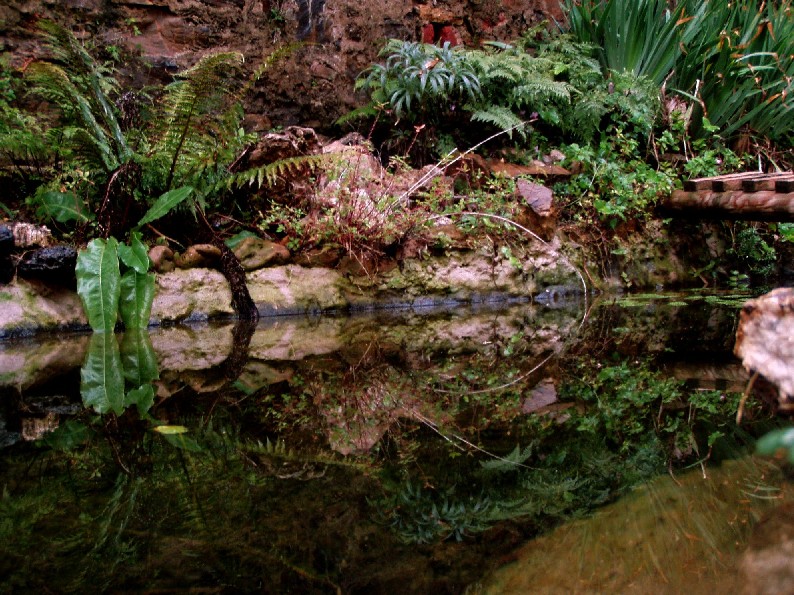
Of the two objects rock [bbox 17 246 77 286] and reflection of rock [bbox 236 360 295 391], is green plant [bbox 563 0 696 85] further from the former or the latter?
rock [bbox 17 246 77 286]

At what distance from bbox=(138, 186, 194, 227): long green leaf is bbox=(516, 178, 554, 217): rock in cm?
284

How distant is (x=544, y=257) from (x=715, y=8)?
3475mm

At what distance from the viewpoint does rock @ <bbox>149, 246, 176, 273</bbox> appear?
13.6 feet

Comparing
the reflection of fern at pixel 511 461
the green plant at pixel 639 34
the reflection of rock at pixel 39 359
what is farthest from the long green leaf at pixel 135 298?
the green plant at pixel 639 34

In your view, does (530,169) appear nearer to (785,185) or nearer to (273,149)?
(785,185)

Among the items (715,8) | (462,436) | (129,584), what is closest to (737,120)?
(715,8)

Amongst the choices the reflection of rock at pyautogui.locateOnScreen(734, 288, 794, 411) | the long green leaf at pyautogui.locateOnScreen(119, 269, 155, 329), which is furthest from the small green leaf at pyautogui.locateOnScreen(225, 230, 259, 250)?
the reflection of rock at pyautogui.locateOnScreen(734, 288, 794, 411)

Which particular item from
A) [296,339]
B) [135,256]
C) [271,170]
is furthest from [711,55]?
[135,256]

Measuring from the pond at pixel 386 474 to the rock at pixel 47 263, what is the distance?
4.49 feet

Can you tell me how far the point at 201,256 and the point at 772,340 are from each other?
380 centimetres

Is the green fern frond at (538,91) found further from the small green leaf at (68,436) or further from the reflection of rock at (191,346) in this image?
the small green leaf at (68,436)

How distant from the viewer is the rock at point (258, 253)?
4.44 m

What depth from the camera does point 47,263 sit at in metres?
3.79

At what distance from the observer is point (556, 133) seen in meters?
6.14
